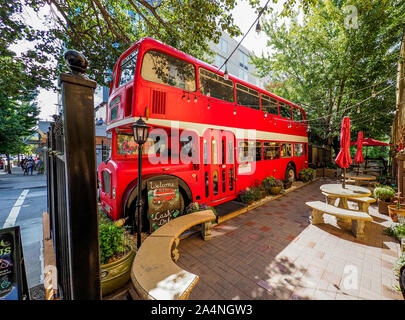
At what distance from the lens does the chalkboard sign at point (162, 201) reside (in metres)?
4.28

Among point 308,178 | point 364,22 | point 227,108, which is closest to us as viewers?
point 227,108

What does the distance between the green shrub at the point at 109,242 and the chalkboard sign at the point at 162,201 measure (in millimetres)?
1258

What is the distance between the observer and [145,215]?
442 centimetres

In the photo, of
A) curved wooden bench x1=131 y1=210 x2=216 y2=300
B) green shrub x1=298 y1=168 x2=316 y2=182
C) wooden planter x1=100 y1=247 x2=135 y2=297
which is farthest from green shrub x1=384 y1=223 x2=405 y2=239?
green shrub x1=298 y1=168 x2=316 y2=182

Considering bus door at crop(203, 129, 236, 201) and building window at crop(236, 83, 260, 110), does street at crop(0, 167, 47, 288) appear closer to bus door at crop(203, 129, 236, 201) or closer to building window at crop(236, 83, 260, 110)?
bus door at crop(203, 129, 236, 201)

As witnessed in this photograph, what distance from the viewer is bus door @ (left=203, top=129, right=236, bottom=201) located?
6.12m

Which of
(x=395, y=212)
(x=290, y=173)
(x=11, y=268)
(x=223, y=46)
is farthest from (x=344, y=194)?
(x=223, y=46)

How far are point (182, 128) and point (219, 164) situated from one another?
2.22 m

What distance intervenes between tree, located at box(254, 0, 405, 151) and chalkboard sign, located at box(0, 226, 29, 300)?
12592 millimetres

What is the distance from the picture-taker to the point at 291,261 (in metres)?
3.53
